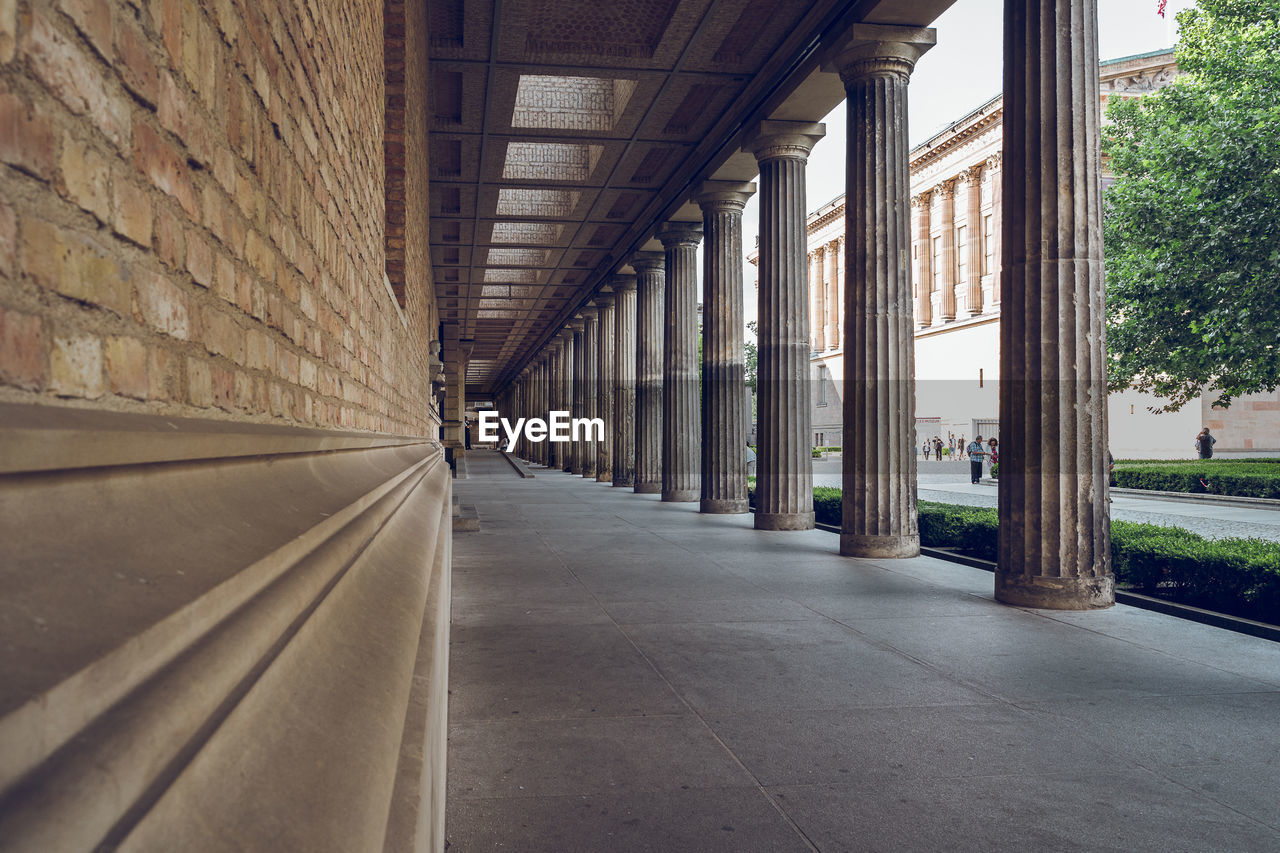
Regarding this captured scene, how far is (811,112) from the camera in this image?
1273cm

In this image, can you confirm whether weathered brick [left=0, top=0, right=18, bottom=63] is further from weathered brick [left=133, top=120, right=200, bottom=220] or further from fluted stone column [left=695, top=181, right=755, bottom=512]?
fluted stone column [left=695, top=181, right=755, bottom=512]

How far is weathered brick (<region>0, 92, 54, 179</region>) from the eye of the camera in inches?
29.8

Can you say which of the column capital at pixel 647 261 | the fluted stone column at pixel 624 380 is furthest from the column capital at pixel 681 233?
the fluted stone column at pixel 624 380

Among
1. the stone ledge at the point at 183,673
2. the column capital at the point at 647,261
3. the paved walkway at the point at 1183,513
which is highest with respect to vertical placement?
the column capital at the point at 647,261

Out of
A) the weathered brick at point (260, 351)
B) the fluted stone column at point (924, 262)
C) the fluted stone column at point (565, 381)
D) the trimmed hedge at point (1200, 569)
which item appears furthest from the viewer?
the fluted stone column at point (924, 262)

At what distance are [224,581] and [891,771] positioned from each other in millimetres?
Result: 3217

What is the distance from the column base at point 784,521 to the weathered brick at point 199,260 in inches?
475

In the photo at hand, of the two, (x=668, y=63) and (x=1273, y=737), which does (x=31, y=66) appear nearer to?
(x=1273, y=737)

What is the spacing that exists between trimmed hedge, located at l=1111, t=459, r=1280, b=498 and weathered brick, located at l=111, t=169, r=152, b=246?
911 inches

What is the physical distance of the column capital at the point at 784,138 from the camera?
13.0 metres

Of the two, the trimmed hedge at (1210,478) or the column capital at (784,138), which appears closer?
the column capital at (784,138)

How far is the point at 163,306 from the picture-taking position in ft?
4.09

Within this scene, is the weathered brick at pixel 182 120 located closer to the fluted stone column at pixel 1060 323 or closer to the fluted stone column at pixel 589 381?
the fluted stone column at pixel 1060 323

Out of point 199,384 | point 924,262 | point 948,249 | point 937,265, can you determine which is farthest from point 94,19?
point 937,265
